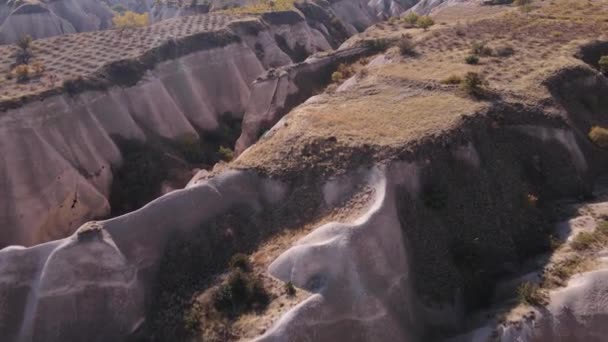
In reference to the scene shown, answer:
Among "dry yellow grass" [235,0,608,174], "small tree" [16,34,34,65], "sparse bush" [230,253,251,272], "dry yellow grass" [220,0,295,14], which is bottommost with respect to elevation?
"sparse bush" [230,253,251,272]

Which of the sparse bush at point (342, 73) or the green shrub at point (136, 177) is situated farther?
the sparse bush at point (342, 73)

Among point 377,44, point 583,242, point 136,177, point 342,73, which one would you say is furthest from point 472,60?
point 136,177

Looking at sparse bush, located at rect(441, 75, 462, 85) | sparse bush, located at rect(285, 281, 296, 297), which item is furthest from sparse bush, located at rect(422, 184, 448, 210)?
sparse bush, located at rect(441, 75, 462, 85)

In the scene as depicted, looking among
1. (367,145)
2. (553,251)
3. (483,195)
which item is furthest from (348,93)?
(553,251)

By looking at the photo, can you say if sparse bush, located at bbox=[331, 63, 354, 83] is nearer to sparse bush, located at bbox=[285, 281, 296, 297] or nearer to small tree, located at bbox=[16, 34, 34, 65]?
sparse bush, located at bbox=[285, 281, 296, 297]

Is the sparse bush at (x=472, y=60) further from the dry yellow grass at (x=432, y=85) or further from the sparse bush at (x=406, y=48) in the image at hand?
the sparse bush at (x=406, y=48)

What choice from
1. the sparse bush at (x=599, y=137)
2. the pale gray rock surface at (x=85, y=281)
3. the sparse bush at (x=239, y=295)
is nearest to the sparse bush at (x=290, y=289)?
the sparse bush at (x=239, y=295)
